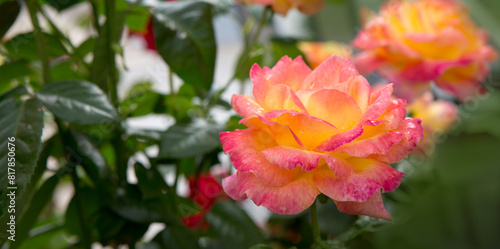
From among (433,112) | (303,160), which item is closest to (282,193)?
(303,160)

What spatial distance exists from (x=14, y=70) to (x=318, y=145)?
0.28m

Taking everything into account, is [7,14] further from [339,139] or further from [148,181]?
[339,139]

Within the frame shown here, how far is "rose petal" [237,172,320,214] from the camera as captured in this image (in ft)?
0.56

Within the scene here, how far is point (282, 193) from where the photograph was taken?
0.58 ft

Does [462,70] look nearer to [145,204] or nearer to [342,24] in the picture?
[145,204]

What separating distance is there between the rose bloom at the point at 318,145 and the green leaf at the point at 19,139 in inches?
4.4

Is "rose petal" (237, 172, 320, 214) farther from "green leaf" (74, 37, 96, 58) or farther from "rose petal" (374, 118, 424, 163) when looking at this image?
"green leaf" (74, 37, 96, 58)

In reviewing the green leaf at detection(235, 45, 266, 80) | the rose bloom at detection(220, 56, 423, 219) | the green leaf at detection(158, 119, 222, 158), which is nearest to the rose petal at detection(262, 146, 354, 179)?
the rose bloom at detection(220, 56, 423, 219)

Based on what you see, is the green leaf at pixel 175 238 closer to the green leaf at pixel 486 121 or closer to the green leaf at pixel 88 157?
the green leaf at pixel 88 157

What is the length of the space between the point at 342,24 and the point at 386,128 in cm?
102

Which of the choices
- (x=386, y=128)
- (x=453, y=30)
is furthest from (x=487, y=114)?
(x=453, y=30)

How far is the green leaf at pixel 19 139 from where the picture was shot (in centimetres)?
22

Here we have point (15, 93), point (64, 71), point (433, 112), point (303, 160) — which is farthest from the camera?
point (433, 112)

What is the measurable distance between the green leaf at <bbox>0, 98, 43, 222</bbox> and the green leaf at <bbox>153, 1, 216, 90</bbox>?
0.35 feet
